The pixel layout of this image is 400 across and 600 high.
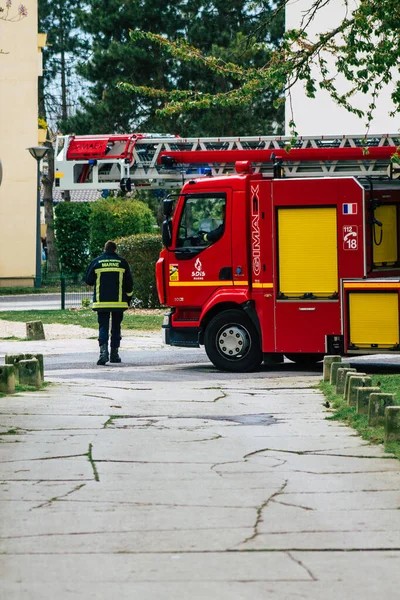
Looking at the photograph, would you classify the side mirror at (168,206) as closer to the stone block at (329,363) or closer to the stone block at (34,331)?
the stone block at (329,363)

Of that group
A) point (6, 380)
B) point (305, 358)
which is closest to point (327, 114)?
point (305, 358)

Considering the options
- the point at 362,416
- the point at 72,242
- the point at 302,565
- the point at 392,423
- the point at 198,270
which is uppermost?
the point at 72,242

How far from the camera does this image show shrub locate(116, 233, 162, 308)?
96.8 feet

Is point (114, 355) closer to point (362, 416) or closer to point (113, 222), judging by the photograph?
point (362, 416)

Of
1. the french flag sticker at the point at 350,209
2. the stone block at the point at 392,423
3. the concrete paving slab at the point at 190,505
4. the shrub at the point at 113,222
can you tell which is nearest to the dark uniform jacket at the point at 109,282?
the french flag sticker at the point at 350,209

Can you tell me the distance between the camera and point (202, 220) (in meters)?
18.1

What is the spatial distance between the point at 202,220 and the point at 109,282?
173 centimetres

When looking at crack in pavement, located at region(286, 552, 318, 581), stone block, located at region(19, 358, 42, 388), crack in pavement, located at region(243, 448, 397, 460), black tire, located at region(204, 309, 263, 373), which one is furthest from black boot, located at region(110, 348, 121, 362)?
crack in pavement, located at region(286, 552, 318, 581)

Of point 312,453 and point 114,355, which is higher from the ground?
point 114,355

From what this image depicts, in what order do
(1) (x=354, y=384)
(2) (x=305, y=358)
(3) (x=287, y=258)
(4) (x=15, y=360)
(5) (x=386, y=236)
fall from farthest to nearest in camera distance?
(2) (x=305, y=358) → (5) (x=386, y=236) → (3) (x=287, y=258) → (4) (x=15, y=360) → (1) (x=354, y=384)

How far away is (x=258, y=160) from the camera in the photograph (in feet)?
62.8

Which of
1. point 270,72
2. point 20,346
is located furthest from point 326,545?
point 20,346

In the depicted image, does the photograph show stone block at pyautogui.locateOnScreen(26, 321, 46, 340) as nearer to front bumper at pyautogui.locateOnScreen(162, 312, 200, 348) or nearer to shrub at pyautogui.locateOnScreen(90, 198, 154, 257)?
front bumper at pyautogui.locateOnScreen(162, 312, 200, 348)

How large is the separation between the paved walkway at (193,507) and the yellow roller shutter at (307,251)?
5.28 metres
